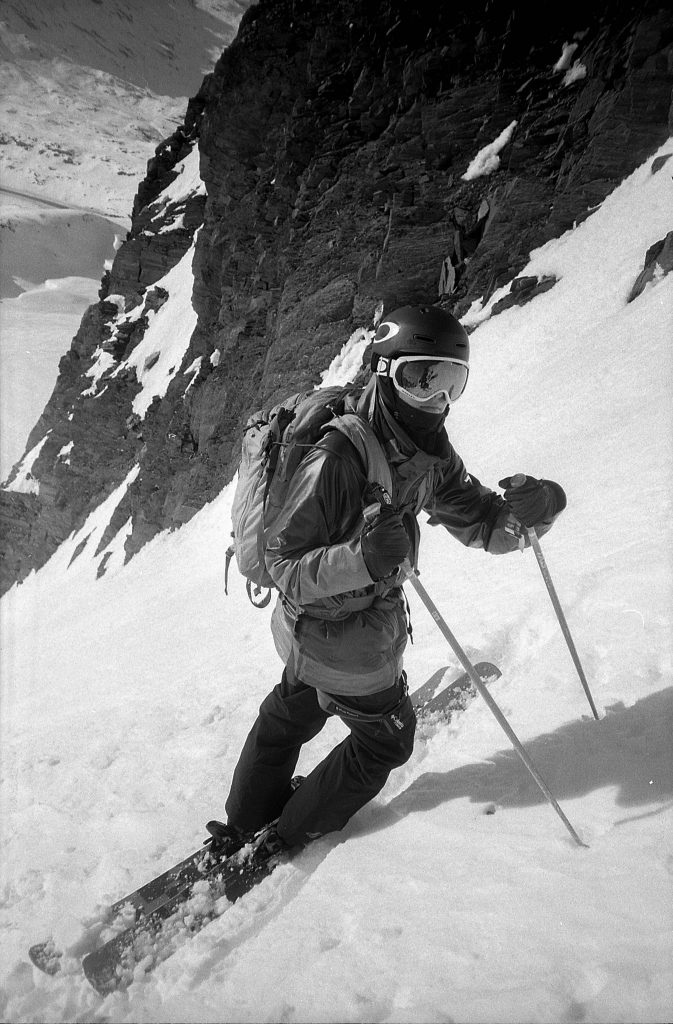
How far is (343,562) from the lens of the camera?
202 cm

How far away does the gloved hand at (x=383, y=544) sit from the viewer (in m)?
1.98

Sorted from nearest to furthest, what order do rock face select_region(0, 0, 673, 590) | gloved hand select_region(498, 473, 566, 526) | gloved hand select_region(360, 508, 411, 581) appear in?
1. gloved hand select_region(360, 508, 411, 581)
2. gloved hand select_region(498, 473, 566, 526)
3. rock face select_region(0, 0, 673, 590)

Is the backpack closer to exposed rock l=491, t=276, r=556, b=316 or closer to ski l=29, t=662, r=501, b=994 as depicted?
ski l=29, t=662, r=501, b=994

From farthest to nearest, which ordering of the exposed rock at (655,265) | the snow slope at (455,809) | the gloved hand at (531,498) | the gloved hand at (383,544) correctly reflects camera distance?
1. the exposed rock at (655,265)
2. the gloved hand at (531,498)
3. the gloved hand at (383,544)
4. the snow slope at (455,809)

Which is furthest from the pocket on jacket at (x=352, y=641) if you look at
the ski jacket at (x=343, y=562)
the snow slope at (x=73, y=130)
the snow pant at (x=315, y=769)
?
the snow slope at (x=73, y=130)

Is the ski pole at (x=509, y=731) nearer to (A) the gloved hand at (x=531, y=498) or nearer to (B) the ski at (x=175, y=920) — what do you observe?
(A) the gloved hand at (x=531, y=498)

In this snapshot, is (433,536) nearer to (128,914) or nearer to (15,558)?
(128,914)

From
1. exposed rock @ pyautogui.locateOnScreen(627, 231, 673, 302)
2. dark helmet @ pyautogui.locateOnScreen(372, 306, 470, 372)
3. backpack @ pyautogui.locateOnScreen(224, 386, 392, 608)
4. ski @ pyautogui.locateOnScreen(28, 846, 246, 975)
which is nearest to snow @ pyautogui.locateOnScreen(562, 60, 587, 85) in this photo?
exposed rock @ pyautogui.locateOnScreen(627, 231, 673, 302)

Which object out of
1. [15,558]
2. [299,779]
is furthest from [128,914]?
[15,558]

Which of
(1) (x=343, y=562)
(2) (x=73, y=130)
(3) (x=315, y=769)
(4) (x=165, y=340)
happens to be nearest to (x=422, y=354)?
(1) (x=343, y=562)

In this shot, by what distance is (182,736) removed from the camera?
4484mm

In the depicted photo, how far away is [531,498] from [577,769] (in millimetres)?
1174

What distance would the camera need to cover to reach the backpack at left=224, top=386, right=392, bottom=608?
216 cm

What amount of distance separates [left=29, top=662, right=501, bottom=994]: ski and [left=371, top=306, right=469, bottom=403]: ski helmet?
2.10m
